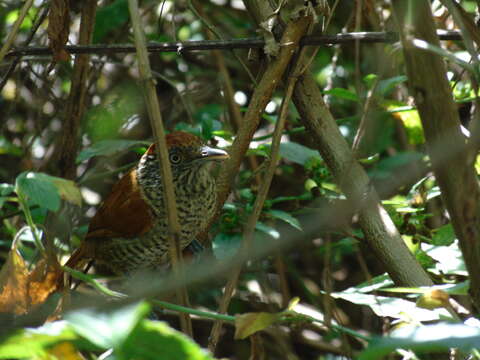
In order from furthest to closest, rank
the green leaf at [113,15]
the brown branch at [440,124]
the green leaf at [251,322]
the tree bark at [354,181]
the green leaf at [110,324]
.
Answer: the green leaf at [113,15] < the tree bark at [354,181] < the green leaf at [251,322] < the brown branch at [440,124] < the green leaf at [110,324]

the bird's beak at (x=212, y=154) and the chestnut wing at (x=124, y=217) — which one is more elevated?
the bird's beak at (x=212, y=154)

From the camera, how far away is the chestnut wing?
11.9ft

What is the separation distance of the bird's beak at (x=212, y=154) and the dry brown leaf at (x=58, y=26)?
2.89ft

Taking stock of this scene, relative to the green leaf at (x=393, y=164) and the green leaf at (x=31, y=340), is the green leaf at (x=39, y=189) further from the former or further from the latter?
the green leaf at (x=393, y=164)

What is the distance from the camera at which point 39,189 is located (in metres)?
2.38

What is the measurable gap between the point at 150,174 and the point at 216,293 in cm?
90

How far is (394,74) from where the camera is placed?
3727 mm

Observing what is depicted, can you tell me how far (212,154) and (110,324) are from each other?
220 cm

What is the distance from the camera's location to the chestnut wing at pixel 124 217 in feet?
11.9

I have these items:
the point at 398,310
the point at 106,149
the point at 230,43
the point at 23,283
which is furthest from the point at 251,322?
the point at 106,149

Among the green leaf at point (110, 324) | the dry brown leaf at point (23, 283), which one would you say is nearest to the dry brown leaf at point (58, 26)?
the dry brown leaf at point (23, 283)

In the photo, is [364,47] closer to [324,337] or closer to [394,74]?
[394,74]

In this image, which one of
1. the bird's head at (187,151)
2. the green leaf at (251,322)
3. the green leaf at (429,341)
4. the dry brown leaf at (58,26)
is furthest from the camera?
the bird's head at (187,151)

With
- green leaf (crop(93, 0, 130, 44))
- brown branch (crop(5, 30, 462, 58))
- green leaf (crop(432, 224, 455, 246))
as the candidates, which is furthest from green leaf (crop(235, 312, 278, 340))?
green leaf (crop(93, 0, 130, 44))
